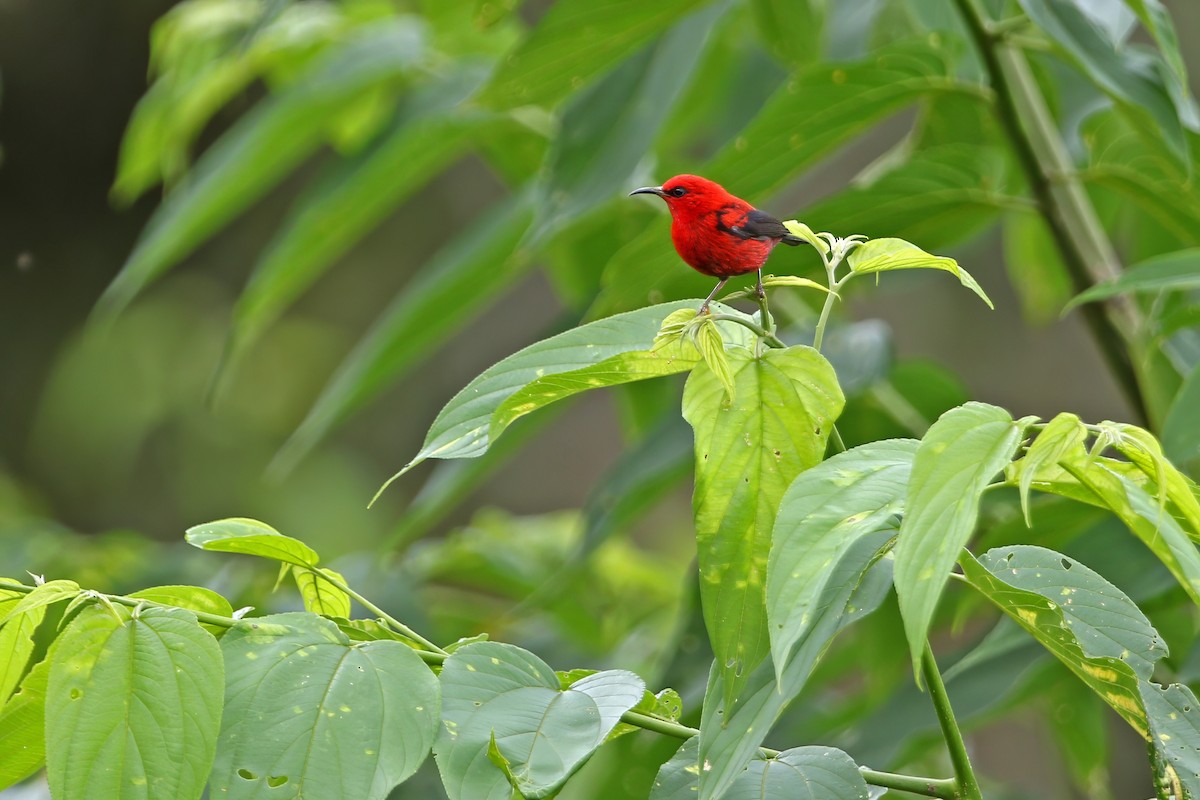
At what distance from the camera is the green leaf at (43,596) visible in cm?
39

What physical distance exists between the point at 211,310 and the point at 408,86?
2.61 meters

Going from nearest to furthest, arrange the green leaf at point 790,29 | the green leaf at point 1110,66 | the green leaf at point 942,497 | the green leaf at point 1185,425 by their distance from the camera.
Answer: the green leaf at point 942,497 < the green leaf at point 1185,425 < the green leaf at point 1110,66 < the green leaf at point 790,29

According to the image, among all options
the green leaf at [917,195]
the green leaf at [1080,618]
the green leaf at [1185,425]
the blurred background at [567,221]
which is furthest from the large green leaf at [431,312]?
the green leaf at [1080,618]

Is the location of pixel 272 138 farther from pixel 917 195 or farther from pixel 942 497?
pixel 942 497

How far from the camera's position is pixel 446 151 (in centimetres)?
105

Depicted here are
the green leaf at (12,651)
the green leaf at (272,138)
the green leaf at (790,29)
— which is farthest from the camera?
the green leaf at (272,138)

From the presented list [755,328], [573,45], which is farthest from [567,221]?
[755,328]

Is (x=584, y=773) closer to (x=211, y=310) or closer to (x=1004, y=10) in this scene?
(x=1004, y=10)

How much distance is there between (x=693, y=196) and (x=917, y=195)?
0.34m

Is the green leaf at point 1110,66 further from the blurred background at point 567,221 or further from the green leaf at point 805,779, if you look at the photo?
the green leaf at point 805,779

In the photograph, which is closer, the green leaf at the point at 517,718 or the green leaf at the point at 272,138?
the green leaf at the point at 517,718

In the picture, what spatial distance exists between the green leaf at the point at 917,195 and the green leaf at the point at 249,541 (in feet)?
1.42

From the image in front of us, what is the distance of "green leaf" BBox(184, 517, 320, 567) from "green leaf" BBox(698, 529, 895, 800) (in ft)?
0.50

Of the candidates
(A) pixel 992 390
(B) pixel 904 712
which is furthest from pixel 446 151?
(A) pixel 992 390
